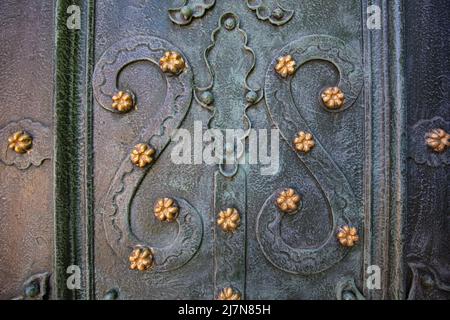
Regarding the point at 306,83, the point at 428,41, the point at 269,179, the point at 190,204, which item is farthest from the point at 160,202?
the point at 428,41

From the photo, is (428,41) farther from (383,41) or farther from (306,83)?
(306,83)

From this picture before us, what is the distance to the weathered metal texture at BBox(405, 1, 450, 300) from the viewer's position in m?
0.96

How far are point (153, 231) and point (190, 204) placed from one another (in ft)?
0.48

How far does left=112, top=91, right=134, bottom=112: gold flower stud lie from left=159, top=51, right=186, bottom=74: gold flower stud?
0.47 feet

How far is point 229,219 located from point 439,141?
696 mm

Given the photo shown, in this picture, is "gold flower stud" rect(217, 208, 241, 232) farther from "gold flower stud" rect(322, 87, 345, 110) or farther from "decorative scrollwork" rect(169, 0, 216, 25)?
"decorative scrollwork" rect(169, 0, 216, 25)

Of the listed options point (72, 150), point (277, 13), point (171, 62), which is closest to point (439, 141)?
point (277, 13)

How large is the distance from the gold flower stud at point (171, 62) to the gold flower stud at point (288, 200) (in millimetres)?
519

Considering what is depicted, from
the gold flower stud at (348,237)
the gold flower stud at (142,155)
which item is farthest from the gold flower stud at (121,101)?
the gold flower stud at (348,237)

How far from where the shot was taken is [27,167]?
96 cm

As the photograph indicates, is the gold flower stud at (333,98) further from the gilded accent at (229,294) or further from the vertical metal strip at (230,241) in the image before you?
the gilded accent at (229,294)

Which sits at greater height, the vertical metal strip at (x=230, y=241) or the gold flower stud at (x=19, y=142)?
the gold flower stud at (x=19, y=142)

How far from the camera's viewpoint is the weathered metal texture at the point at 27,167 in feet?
3.13

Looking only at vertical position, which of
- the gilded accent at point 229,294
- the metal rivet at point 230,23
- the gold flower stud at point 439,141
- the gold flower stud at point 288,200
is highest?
the metal rivet at point 230,23
